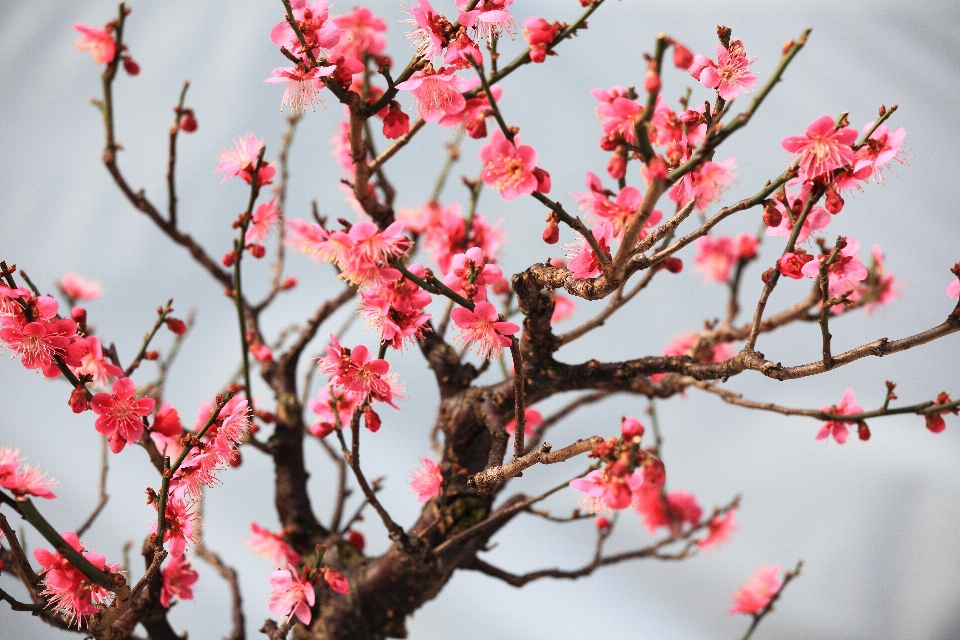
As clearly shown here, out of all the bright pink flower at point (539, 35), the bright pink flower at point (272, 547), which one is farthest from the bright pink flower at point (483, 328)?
the bright pink flower at point (272, 547)

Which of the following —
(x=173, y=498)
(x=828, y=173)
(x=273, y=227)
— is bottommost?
(x=173, y=498)

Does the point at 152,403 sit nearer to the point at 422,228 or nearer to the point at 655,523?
the point at 422,228

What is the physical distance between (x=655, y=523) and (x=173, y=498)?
3.08ft

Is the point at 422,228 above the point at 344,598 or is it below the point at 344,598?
above

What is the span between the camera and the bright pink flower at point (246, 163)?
2.56 ft

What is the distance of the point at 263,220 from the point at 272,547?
41 centimetres

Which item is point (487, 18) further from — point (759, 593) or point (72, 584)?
point (759, 593)

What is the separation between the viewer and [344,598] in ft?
2.89

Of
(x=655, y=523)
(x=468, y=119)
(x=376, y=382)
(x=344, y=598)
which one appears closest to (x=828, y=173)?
(x=468, y=119)

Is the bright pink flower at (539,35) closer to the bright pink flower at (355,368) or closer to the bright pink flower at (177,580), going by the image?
the bright pink flower at (355,368)

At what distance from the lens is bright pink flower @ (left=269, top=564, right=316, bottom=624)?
733 millimetres

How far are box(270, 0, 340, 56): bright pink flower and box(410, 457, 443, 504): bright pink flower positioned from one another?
1.40 feet

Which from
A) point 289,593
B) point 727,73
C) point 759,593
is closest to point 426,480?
point 289,593

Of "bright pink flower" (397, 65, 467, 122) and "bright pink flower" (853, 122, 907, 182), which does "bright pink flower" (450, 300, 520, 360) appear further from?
"bright pink flower" (853, 122, 907, 182)
